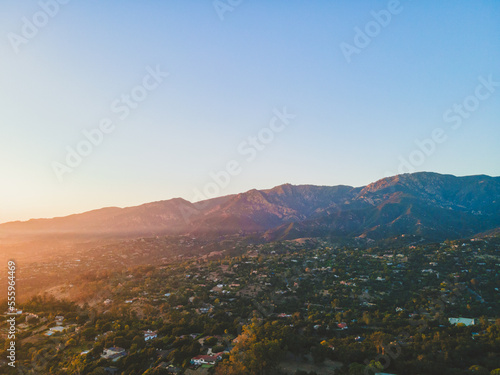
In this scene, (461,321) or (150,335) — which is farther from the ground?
(150,335)

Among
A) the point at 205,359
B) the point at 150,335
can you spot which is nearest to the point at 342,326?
the point at 205,359

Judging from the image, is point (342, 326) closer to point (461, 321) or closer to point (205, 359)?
point (461, 321)

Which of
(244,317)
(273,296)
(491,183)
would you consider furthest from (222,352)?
(491,183)

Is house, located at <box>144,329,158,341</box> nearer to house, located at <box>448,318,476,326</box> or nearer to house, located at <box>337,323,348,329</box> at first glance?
house, located at <box>337,323,348,329</box>

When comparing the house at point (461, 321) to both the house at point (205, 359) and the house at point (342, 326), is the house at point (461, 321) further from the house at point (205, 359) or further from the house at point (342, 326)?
the house at point (205, 359)

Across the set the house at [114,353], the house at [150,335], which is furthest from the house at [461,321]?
the house at [114,353]

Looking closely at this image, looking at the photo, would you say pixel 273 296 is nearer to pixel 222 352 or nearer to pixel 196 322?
pixel 196 322
